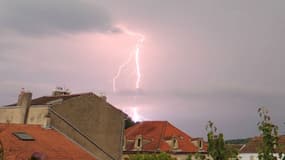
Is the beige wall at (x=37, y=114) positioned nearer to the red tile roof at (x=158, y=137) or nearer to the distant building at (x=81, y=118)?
the distant building at (x=81, y=118)

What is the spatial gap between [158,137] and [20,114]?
73.3ft

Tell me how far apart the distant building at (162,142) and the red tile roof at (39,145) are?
59.1ft

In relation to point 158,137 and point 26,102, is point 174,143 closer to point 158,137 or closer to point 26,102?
point 158,137

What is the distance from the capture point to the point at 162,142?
5303cm

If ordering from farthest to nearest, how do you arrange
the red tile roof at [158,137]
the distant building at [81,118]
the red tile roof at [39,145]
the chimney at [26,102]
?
1. the red tile roof at [158,137]
2. the chimney at [26,102]
3. the distant building at [81,118]
4. the red tile roof at [39,145]

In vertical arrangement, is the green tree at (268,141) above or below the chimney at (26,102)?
below

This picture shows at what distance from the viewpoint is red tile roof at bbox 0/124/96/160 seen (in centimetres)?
2859

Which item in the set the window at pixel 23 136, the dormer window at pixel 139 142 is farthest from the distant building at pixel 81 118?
the dormer window at pixel 139 142

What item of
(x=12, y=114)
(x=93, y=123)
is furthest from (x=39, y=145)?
(x=12, y=114)

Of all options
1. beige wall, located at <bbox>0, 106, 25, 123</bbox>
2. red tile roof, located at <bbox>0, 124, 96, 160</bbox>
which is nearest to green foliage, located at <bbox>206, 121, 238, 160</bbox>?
red tile roof, located at <bbox>0, 124, 96, 160</bbox>

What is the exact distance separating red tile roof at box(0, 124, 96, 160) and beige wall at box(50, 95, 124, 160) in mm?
1558

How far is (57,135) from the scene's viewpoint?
113ft

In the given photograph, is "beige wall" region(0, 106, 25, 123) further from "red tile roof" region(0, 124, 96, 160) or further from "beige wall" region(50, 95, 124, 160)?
"beige wall" region(50, 95, 124, 160)

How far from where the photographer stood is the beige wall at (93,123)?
118ft
